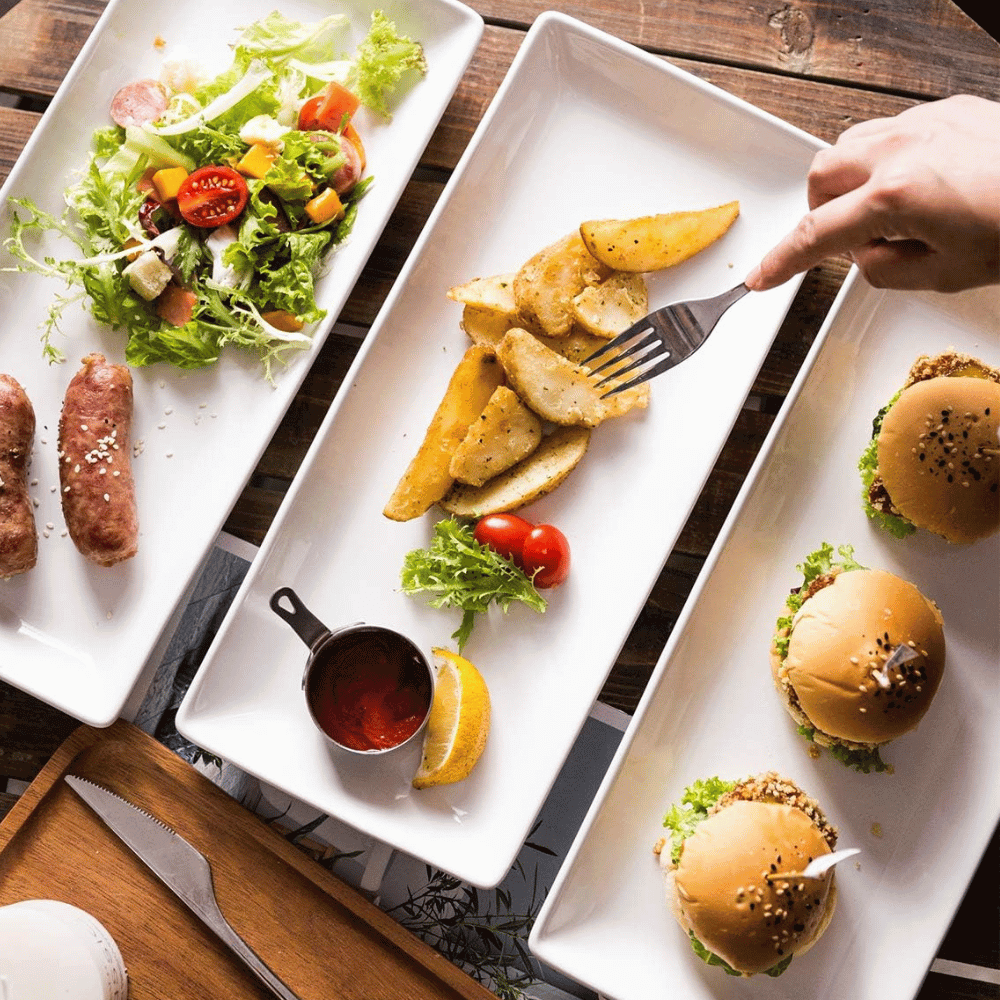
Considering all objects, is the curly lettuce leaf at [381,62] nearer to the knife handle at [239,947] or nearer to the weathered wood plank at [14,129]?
the weathered wood plank at [14,129]

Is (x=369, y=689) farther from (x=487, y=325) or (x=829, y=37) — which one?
(x=829, y=37)

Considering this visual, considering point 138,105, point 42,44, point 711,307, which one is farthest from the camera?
point 42,44

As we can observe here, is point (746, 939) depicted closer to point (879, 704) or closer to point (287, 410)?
point (879, 704)

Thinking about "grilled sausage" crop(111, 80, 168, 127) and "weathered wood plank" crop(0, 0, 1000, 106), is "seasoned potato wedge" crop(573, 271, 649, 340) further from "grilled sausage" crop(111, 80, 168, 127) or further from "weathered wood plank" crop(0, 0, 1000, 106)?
"grilled sausage" crop(111, 80, 168, 127)

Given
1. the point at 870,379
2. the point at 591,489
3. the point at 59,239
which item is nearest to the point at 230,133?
the point at 59,239

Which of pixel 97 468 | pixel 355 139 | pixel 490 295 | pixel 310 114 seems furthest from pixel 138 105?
pixel 490 295

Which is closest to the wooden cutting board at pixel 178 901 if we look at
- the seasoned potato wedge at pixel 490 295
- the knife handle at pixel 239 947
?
the knife handle at pixel 239 947
